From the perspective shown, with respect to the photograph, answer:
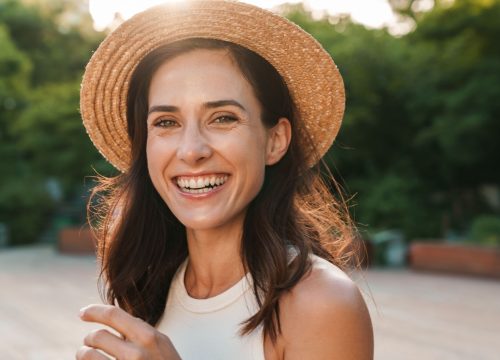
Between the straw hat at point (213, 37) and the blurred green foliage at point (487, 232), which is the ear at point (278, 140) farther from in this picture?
the blurred green foliage at point (487, 232)

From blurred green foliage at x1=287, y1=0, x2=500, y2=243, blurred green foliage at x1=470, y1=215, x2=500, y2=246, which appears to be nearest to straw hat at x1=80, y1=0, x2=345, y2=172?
blurred green foliage at x1=470, y1=215, x2=500, y2=246

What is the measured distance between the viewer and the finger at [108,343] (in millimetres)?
1361

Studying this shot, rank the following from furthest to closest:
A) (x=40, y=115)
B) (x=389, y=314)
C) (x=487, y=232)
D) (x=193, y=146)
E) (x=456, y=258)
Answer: (x=40, y=115) → (x=487, y=232) → (x=456, y=258) → (x=389, y=314) → (x=193, y=146)

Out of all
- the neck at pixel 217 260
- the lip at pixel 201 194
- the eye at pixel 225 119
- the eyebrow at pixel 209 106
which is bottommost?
the neck at pixel 217 260

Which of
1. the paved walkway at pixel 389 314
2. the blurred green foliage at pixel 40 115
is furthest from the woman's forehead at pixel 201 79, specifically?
the blurred green foliage at pixel 40 115

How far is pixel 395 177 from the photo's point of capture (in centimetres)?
1420

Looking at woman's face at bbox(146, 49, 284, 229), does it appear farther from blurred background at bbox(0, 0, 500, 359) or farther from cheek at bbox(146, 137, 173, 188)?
blurred background at bbox(0, 0, 500, 359)

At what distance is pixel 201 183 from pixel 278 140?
0.29 m

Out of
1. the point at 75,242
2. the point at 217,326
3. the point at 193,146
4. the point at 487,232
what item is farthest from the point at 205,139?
the point at 75,242

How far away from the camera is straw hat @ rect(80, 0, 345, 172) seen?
1.72m

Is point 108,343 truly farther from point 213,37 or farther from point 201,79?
point 213,37

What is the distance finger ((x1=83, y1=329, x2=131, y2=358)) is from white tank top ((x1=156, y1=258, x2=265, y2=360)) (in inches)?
12.4

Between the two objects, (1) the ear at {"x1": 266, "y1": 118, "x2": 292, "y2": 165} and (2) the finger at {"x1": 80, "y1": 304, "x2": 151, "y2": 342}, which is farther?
(1) the ear at {"x1": 266, "y1": 118, "x2": 292, "y2": 165}

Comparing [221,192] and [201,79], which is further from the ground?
[201,79]
